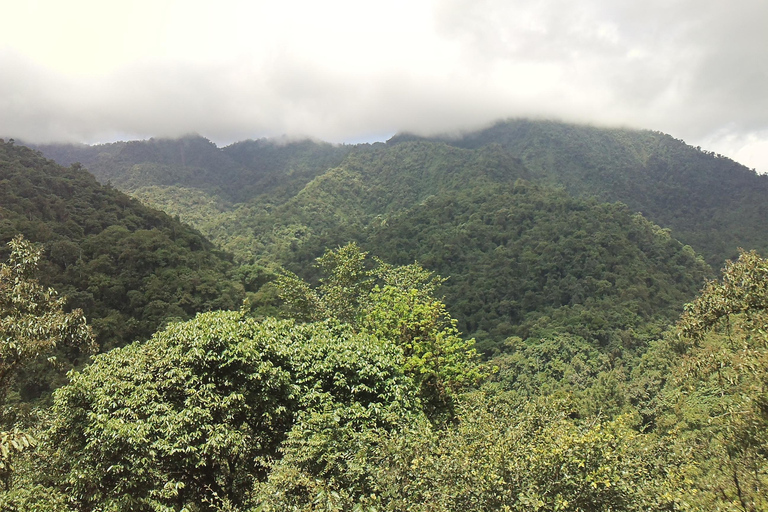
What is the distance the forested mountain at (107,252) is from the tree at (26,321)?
27.4m

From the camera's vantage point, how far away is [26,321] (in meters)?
8.52

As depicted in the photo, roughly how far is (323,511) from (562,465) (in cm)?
329

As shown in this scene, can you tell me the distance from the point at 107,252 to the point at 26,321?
39048 mm

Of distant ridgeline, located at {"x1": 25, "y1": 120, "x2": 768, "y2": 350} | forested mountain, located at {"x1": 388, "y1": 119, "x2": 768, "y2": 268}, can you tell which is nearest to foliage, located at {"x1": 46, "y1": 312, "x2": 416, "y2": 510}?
distant ridgeline, located at {"x1": 25, "y1": 120, "x2": 768, "y2": 350}

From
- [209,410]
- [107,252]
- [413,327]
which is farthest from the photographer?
[107,252]

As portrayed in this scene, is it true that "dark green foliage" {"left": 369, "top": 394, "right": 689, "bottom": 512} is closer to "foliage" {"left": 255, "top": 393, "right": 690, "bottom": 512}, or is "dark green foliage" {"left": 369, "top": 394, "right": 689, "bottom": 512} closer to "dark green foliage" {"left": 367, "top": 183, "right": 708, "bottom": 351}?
"foliage" {"left": 255, "top": 393, "right": 690, "bottom": 512}

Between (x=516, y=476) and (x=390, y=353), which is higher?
(x=390, y=353)

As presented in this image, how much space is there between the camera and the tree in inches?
325

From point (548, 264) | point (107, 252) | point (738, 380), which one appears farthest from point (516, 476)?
point (548, 264)

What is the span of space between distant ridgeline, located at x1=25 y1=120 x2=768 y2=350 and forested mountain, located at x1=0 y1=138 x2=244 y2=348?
42.0ft

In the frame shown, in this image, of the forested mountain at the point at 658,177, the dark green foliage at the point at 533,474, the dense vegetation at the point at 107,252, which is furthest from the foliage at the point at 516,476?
the forested mountain at the point at 658,177

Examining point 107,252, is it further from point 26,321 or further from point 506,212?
point 506,212

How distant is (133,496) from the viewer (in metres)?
8.73

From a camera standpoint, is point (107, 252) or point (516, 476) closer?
point (516, 476)
